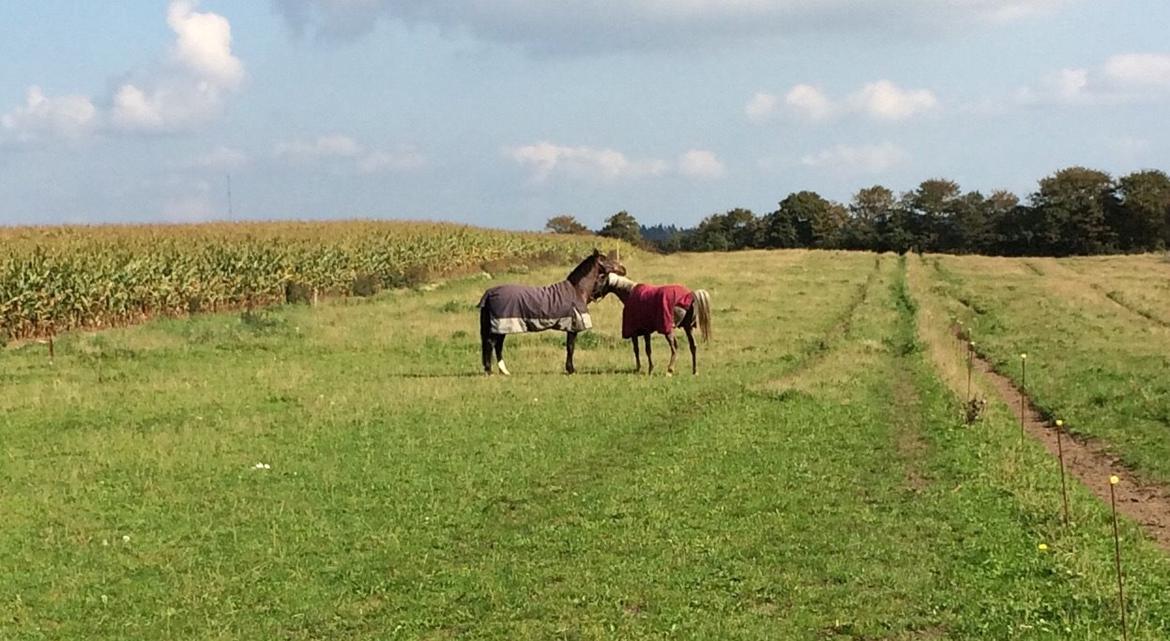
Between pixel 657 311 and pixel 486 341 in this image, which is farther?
pixel 657 311

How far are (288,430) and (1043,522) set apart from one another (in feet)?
31.1

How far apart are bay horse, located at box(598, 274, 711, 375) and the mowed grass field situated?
887mm

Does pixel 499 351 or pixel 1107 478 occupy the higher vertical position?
pixel 499 351

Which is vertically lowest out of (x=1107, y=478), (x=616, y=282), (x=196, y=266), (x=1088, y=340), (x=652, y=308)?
(x=1107, y=478)

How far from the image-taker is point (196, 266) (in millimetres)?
30969

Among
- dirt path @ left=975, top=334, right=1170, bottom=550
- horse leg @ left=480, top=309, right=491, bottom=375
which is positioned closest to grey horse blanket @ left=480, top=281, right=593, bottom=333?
horse leg @ left=480, top=309, right=491, bottom=375

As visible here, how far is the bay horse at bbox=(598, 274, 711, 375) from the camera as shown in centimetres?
1981

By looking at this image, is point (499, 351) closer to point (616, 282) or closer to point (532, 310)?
point (532, 310)

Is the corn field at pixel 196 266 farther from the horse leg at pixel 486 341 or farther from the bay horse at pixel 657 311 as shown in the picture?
the bay horse at pixel 657 311

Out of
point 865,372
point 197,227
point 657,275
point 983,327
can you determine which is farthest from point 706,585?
point 197,227

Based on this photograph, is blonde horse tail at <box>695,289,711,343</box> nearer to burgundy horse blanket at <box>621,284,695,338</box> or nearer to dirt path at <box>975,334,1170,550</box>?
burgundy horse blanket at <box>621,284,695,338</box>

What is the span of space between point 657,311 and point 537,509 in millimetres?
9999

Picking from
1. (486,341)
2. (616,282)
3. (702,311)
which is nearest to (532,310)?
(486,341)

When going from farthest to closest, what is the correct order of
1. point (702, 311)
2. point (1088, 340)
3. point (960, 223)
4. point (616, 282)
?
point (960, 223)
point (1088, 340)
point (702, 311)
point (616, 282)
